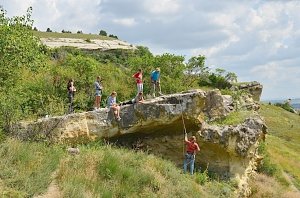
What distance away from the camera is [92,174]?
2094 cm

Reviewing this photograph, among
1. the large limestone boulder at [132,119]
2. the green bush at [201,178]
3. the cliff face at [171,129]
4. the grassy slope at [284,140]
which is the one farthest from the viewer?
the grassy slope at [284,140]

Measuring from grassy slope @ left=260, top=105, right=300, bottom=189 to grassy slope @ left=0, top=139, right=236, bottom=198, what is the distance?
21378mm

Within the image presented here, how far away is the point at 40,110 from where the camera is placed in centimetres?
2666

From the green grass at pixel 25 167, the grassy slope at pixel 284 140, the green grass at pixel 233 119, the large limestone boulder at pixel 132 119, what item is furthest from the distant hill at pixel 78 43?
the green grass at pixel 25 167

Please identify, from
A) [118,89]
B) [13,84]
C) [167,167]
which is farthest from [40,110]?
[118,89]

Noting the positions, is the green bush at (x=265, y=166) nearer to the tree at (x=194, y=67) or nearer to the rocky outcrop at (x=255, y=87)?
the tree at (x=194, y=67)

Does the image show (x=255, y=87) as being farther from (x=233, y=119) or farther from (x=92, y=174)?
(x=92, y=174)

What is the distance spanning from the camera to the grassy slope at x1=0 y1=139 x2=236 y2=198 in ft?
61.5

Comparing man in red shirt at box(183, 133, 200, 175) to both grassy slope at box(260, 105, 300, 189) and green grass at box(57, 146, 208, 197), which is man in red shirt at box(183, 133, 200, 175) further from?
grassy slope at box(260, 105, 300, 189)

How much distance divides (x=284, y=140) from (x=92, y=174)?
5102 centimetres

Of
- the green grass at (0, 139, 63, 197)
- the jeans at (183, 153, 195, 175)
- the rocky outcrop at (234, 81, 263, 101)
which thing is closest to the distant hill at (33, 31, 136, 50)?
the rocky outcrop at (234, 81, 263, 101)

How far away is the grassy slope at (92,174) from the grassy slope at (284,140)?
842 inches

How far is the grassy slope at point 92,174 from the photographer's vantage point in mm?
18750

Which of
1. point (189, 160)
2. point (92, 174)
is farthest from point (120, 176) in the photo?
point (189, 160)
